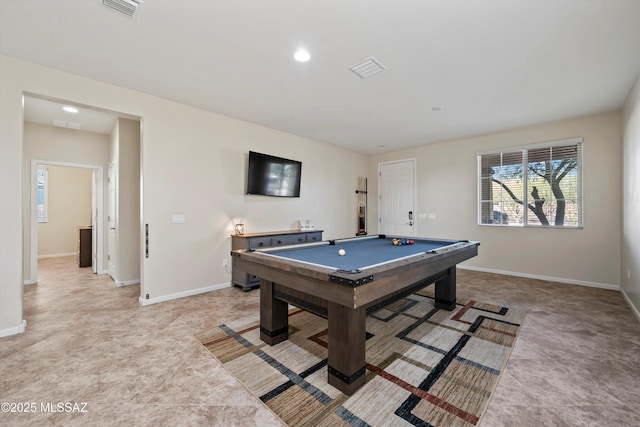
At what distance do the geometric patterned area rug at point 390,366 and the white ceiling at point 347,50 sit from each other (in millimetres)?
2636

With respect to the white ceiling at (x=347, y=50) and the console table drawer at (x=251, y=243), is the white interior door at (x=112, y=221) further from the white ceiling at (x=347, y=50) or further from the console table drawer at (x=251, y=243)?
the white ceiling at (x=347, y=50)

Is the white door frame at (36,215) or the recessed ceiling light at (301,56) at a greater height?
the recessed ceiling light at (301,56)

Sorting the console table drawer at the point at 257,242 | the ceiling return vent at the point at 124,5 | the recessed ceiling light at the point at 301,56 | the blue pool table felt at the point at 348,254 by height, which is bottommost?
the console table drawer at the point at 257,242

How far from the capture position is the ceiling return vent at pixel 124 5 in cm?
192

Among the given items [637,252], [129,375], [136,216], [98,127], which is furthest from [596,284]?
[98,127]

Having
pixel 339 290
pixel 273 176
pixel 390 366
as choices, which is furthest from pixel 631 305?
pixel 273 176

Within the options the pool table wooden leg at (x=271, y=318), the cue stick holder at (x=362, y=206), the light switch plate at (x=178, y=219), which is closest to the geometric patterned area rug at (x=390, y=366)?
the pool table wooden leg at (x=271, y=318)

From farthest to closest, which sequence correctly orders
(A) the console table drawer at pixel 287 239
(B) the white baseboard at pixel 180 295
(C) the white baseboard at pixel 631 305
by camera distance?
(A) the console table drawer at pixel 287 239 < (B) the white baseboard at pixel 180 295 < (C) the white baseboard at pixel 631 305

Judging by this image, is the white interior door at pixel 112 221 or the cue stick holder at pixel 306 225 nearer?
the white interior door at pixel 112 221

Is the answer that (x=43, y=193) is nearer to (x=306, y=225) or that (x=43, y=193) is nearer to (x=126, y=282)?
(x=126, y=282)

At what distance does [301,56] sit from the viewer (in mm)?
2586

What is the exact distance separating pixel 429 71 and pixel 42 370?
4.25 meters

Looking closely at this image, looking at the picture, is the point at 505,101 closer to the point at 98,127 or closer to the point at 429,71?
the point at 429,71

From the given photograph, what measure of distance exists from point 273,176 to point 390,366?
3.52m
